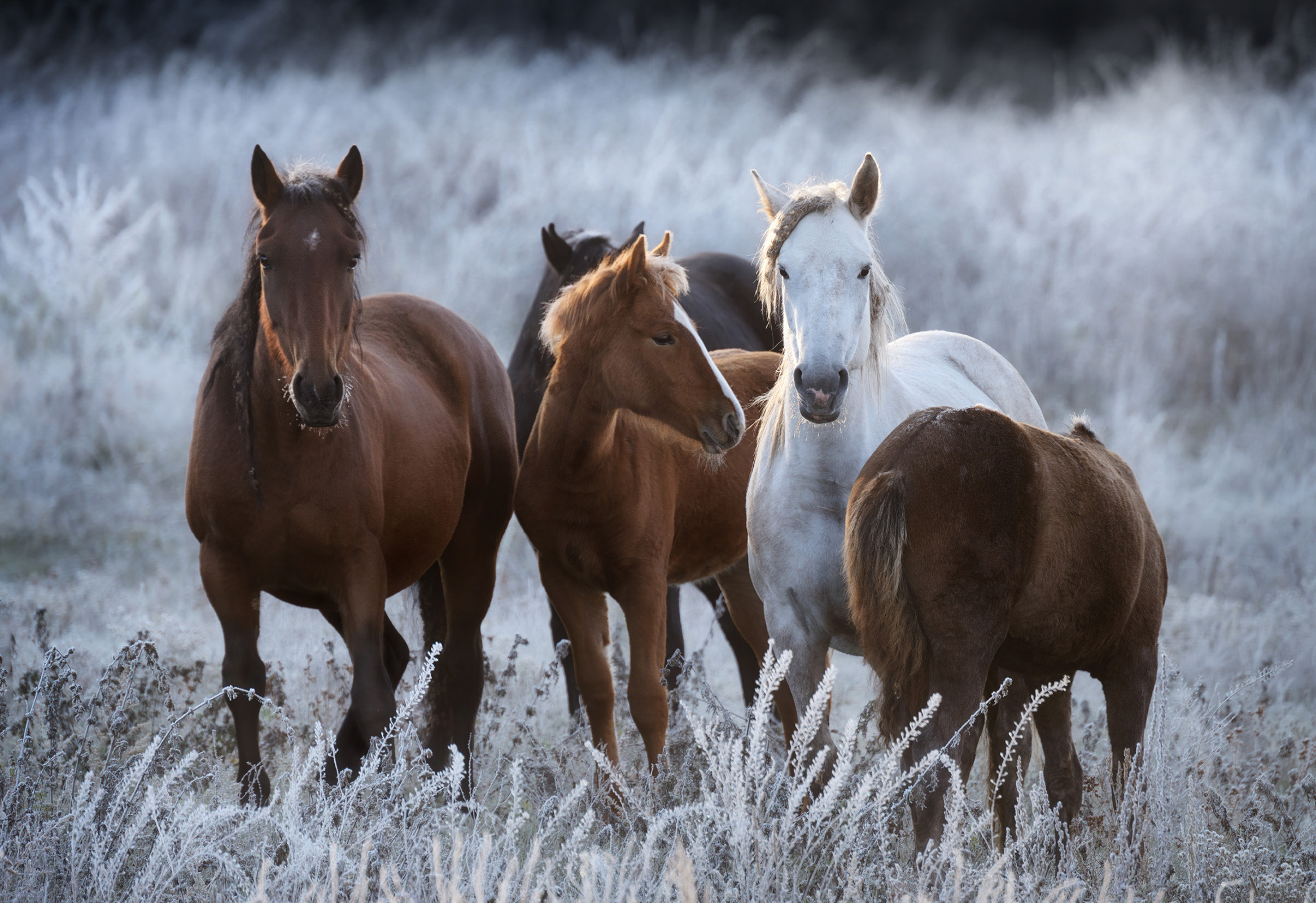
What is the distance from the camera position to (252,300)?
3.84 m

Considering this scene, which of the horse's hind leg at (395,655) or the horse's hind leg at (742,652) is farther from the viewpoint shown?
the horse's hind leg at (742,652)

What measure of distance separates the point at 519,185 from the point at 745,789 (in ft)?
39.4

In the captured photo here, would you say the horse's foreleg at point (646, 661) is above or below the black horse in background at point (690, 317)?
below

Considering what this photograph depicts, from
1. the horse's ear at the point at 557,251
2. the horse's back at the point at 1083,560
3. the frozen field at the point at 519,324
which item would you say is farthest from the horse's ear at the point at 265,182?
the horse's back at the point at 1083,560

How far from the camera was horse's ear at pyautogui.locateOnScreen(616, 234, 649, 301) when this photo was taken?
4.05m

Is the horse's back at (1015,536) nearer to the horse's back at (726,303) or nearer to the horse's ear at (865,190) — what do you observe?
the horse's ear at (865,190)

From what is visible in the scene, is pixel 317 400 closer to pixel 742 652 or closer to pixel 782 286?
pixel 782 286

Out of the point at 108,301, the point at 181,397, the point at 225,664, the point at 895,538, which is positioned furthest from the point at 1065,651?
the point at 108,301

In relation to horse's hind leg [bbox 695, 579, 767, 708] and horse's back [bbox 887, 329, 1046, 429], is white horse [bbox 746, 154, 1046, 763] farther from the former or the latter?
horse's hind leg [bbox 695, 579, 767, 708]

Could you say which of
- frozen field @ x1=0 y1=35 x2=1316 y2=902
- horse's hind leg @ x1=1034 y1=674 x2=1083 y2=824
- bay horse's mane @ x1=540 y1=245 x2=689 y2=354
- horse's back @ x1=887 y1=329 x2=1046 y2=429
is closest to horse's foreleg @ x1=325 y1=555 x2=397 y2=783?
frozen field @ x1=0 y1=35 x2=1316 y2=902

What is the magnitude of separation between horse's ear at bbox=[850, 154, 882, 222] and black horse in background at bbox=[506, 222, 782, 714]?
3.85ft

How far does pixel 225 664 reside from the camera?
150 inches

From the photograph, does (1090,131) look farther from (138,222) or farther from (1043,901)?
(1043,901)

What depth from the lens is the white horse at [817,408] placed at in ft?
11.3
